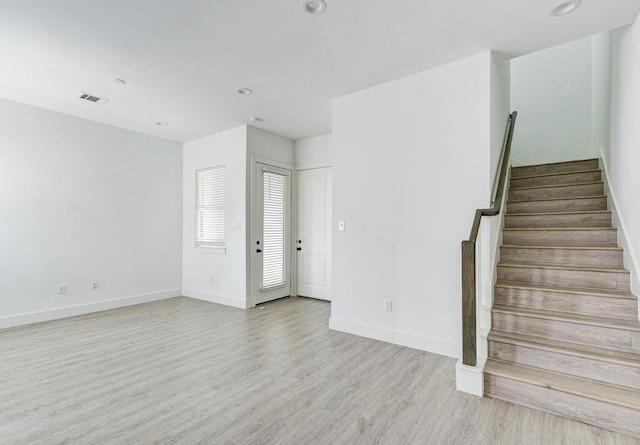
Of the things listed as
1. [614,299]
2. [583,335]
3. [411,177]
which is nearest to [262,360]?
[411,177]

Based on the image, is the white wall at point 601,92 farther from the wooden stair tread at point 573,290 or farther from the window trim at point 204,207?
the window trim at point 204,207

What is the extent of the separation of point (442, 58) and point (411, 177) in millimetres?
1129

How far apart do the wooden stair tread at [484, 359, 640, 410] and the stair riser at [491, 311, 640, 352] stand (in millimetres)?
320

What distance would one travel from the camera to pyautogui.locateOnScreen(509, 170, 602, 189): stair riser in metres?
3.83

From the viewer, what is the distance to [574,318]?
2494mm

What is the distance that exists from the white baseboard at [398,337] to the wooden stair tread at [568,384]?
591 millimetres

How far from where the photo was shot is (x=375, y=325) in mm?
3574

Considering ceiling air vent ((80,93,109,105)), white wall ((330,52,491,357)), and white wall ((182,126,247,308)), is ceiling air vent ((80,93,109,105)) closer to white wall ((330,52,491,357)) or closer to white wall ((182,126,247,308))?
white wall ((182,126,247,308))

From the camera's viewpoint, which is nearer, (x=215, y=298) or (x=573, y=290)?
(x=573, y=290)

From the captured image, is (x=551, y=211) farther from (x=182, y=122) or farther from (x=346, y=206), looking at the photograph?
(x=182, y=122)

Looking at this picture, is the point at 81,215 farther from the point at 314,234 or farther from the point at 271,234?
the point at 314,234

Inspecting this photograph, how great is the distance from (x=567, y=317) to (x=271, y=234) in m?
3.97

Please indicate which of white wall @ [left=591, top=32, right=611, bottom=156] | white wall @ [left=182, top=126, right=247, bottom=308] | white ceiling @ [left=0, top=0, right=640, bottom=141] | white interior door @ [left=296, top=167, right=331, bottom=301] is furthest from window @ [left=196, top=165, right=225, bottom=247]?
white wall @ [left=591, top=32, right=611, bottom=156]

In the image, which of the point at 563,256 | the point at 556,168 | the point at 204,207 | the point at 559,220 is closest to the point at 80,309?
the point at 204,207
